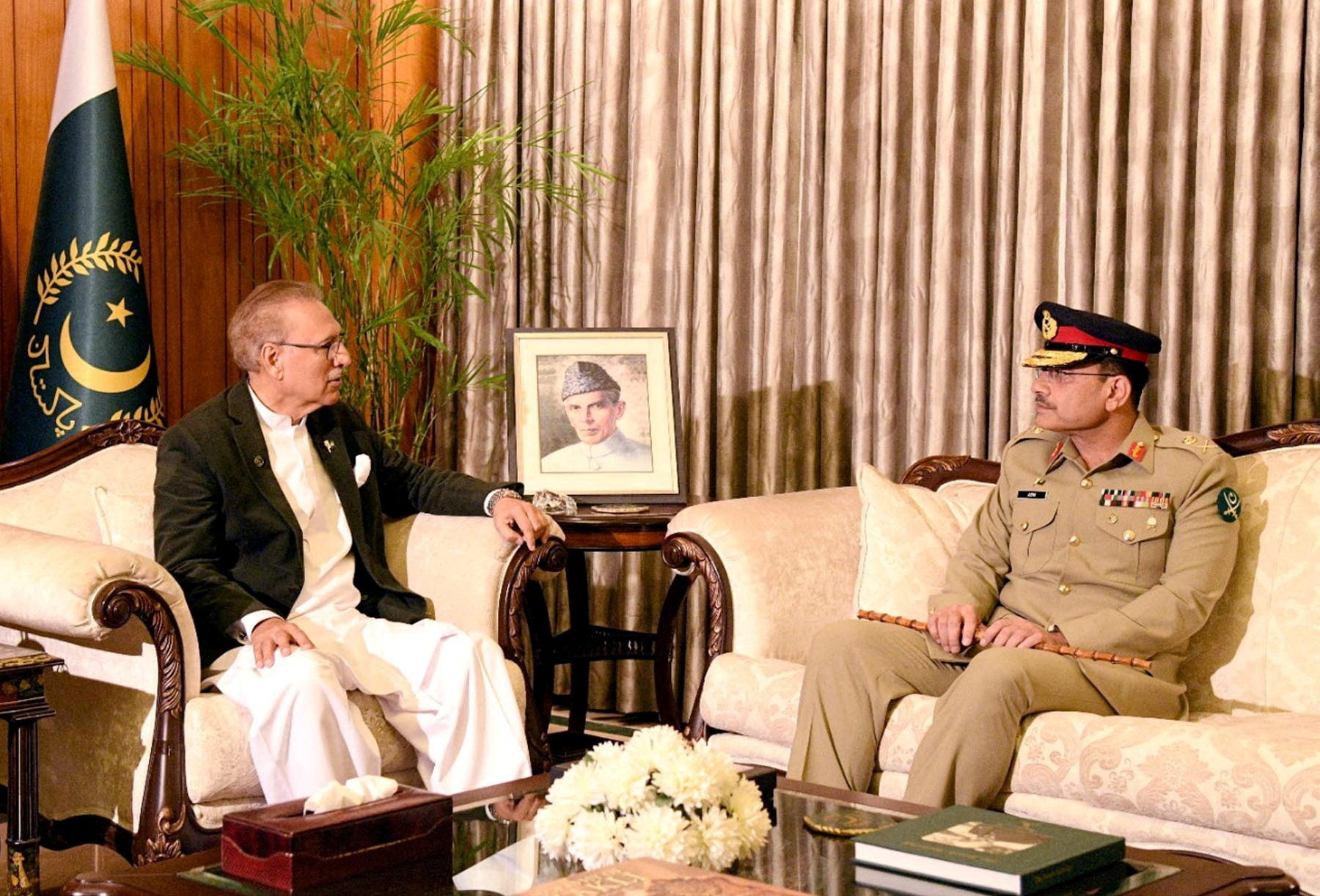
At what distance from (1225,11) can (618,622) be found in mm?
2454

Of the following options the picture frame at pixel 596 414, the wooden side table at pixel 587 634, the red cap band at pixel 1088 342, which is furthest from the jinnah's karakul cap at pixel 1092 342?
the picture frame at pixel 596 414

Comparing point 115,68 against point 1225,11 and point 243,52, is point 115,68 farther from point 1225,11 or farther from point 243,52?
point 1225,11

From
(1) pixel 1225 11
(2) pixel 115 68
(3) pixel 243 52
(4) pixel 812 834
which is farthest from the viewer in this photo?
(3) pixel 243 52

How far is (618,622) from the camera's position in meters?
4.64

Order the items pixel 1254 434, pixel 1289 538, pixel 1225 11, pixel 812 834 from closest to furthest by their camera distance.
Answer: pixel 812 834 → pixel 1289 538 → pixel 1254 434 → pixel 1225 11

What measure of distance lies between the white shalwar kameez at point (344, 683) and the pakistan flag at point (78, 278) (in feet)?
2.66

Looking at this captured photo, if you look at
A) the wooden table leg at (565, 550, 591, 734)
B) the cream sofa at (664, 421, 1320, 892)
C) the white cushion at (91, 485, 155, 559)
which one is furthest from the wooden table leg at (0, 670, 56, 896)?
the wooden table leg at (565, 550, 591, 734)

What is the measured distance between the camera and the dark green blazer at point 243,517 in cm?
295

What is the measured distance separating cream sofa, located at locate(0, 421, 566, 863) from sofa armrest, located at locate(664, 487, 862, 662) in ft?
1.10

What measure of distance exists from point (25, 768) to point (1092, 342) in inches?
88.0

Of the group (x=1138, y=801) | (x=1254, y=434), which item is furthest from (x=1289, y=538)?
(x=1138, y=801)

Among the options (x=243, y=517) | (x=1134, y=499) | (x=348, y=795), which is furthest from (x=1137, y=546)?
(x=243, y=517)

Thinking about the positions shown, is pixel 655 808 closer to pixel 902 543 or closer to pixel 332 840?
pixel 332 840

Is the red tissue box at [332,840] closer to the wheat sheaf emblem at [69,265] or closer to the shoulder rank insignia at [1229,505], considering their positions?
the shoulder rank insignia at [1229,505]
